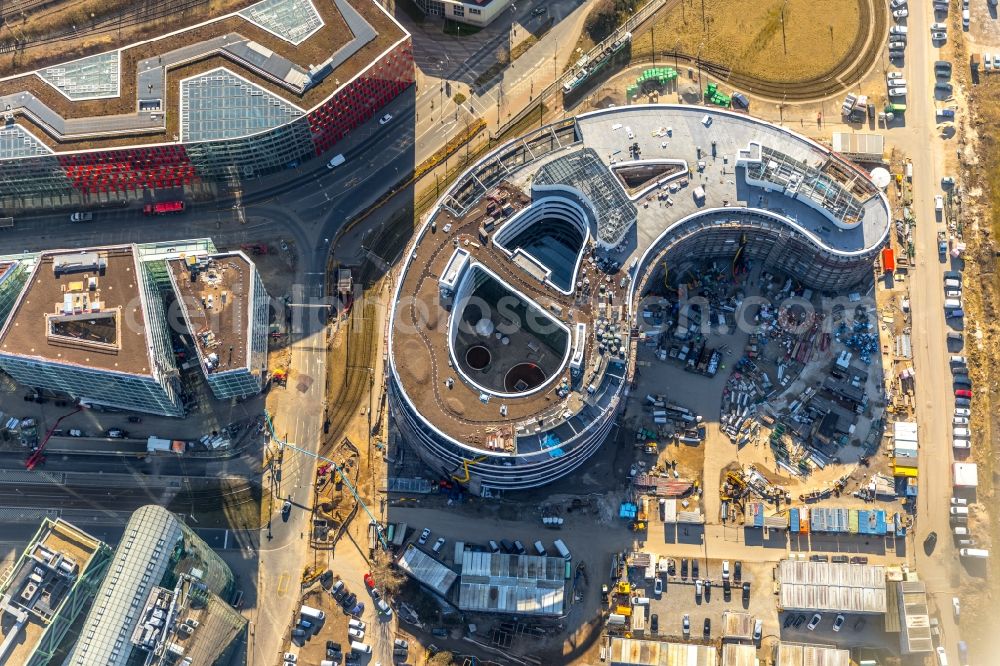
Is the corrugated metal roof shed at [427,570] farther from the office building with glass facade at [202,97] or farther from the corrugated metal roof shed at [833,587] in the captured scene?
the office building with glass facade at [202,97]

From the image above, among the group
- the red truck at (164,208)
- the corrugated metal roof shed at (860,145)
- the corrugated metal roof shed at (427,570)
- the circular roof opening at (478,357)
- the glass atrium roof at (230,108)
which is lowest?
the corrugated metal roof shed at (427,570)

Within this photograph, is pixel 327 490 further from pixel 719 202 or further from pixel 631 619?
pixel 719 202

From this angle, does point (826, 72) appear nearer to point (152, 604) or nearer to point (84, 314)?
point (84, 314)

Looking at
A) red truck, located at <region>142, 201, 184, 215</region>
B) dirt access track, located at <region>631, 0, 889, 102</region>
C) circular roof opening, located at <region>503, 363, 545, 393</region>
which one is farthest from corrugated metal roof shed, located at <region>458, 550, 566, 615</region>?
dirt access track, located at <region>631, 0, 889, 102</region>

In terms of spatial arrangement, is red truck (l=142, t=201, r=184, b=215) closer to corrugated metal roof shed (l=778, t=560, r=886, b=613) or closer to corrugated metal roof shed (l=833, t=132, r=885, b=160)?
corrugated metal roof shed (l=833, t=132, r=885, b=160)

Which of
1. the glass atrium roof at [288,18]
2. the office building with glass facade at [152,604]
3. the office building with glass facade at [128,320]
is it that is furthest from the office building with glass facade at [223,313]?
the glass atrium roof at [288,18]

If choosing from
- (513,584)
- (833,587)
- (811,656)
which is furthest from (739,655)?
(513,584)

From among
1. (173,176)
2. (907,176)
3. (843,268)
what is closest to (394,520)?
(173,176)
